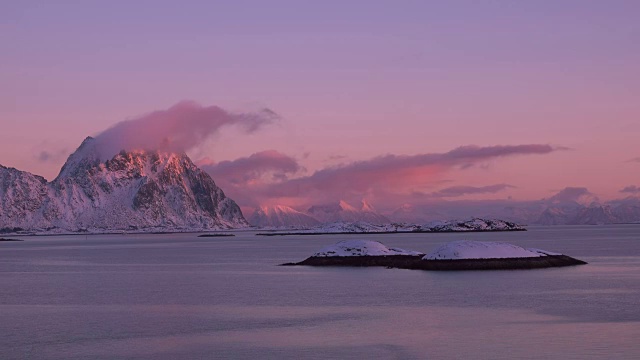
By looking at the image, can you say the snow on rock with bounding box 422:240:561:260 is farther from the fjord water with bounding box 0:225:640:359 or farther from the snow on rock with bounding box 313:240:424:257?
the snow on rock with bounding box 313:240:424:257

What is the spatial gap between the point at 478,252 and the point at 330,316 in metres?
49.4

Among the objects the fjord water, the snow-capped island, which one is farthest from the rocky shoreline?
the fjord water

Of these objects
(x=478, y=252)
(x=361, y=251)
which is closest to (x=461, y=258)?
(x=478, y=252)

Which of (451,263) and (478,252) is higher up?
(478,252)

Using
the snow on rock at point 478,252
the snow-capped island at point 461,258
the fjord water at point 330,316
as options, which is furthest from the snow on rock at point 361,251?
the fjord water at point 330,316

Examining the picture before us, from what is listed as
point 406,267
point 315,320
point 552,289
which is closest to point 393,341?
point 315,320

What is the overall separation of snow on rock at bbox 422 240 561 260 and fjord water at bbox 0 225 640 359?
7.69m

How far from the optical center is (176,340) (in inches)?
1631

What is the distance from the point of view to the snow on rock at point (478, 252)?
9575 centimetres

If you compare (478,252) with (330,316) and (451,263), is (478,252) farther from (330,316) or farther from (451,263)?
(330,316)

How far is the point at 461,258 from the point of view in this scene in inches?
3738

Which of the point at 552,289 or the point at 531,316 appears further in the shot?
the point at 552,289

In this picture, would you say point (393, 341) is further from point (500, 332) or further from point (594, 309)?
point (594, 309)

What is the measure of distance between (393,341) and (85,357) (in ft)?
45.0
